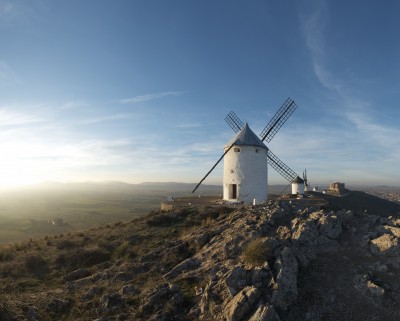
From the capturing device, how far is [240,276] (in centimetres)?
1073

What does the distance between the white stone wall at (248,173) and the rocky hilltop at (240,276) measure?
12.1m

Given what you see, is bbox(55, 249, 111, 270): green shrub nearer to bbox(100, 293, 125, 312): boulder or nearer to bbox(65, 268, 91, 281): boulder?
bbox(65, 268, 91, 281): boulder

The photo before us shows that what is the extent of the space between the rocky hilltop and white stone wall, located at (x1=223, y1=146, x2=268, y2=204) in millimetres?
12058

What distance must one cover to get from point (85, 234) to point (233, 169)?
14.4 m

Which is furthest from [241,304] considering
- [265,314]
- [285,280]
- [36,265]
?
[36,265]

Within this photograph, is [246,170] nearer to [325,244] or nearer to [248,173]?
[248,173]

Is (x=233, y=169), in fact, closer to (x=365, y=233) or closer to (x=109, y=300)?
(x=365, y=233)

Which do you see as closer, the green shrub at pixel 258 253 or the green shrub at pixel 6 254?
the green shrub at pixel 258 253

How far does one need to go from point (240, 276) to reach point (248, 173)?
19978 millimetres

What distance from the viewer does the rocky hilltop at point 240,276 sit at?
31.3ft

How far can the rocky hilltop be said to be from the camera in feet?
31.3

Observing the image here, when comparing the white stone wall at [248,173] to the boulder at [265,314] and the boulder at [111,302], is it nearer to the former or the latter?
the boulder at [111,302]

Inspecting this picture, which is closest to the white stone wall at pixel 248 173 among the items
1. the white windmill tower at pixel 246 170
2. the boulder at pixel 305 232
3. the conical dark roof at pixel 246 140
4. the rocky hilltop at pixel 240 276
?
the white windmill tower at pixel 246 170

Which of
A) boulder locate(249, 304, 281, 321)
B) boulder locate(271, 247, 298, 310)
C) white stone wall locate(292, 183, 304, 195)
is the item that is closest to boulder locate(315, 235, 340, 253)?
boulder locate(271, 247, 298, 310)
